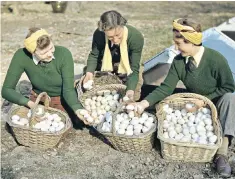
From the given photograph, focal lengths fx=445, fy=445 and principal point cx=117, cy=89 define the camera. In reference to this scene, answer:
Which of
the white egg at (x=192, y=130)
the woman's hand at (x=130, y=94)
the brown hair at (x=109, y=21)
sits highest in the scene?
the brown hair at (x=109, y=21)

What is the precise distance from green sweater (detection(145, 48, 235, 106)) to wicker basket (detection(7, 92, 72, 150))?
2.62 ft

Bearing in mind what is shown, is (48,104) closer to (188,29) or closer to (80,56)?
(188,29)

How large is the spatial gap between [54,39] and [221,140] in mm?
4959

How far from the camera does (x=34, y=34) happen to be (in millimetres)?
3662

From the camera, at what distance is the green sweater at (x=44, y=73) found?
12.8 ft

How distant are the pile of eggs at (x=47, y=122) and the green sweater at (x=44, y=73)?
0.15m

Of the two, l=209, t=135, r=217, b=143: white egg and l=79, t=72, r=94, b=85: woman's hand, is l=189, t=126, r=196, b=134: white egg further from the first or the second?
l=79, t=72, r=94, b=85: woman's hand

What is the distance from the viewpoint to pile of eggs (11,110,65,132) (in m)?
3.84

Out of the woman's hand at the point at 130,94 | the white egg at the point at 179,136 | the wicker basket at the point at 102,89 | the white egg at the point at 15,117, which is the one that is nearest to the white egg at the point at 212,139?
the white egg at the point at 179,136

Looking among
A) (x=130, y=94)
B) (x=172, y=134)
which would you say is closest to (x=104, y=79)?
(x=130, y=94)

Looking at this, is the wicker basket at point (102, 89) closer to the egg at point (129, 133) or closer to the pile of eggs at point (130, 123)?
the pile of eggs at point (130, 123)

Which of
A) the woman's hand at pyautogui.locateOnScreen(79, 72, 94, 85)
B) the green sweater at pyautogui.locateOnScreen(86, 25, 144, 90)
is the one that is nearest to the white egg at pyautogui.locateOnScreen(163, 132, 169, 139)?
the green sweater at pyautogui.locateOnScreen(86, 25, 144, 90)

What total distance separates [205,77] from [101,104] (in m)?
1.06

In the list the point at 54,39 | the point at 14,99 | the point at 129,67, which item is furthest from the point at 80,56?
the point at 14,99
